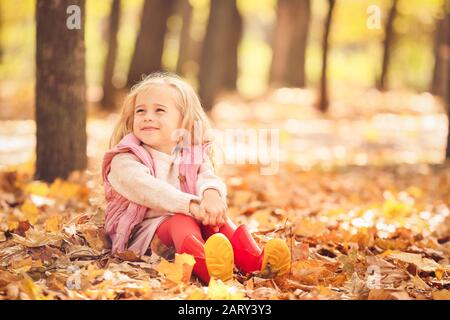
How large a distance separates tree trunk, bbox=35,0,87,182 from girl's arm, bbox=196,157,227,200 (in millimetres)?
2498

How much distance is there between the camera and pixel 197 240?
11.3ft

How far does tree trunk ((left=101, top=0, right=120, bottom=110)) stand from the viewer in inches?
555

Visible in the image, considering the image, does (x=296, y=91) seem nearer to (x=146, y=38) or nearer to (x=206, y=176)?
(x=146, y=38)

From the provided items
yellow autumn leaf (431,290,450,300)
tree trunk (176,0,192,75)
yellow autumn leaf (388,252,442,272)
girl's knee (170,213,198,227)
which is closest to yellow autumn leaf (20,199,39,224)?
girl's knee (170,213,198,227)

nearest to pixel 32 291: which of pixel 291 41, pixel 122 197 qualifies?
pixel 122 197

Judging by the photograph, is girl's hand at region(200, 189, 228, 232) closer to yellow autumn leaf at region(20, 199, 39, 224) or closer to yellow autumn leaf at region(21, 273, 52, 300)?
yellow autumn leaf at region(21, 273, 52, 300)

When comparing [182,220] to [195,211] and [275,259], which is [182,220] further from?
[275,259]

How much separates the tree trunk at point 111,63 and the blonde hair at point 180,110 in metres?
10.4

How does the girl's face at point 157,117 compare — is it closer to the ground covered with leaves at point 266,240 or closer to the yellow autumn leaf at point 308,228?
the ground covered with leaves at point 266,240

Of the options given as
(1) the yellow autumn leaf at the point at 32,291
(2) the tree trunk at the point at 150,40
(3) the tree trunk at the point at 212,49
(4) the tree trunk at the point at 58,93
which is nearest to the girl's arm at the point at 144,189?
(1) the yellow autumn leaf at the point at 32,291

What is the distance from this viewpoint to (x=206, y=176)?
3844 mm

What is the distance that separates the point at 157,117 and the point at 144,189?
46 centimetres

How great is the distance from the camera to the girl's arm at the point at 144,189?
11.7ft
